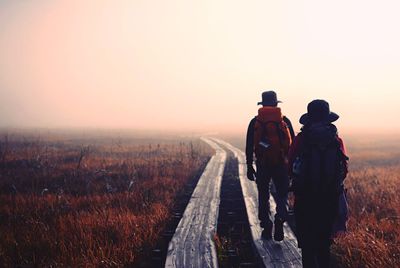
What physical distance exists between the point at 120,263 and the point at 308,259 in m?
2.34

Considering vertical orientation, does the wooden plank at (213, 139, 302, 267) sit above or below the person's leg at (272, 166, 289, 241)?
below

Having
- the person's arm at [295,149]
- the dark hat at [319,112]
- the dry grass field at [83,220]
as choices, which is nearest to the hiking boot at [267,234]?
the dry grass field at [83,220]

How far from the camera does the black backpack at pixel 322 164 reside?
400 centimetres

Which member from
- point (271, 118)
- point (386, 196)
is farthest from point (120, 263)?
point (386, 196)

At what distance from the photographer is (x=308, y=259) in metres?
4.25

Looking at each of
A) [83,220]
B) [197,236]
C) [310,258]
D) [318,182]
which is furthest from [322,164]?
[83,220]

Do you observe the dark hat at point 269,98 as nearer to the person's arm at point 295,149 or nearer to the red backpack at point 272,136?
the red backpack at point 272,136

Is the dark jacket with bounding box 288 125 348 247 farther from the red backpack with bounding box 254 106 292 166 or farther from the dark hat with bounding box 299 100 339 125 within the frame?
the red backpack with bounding box 254 106 292 166

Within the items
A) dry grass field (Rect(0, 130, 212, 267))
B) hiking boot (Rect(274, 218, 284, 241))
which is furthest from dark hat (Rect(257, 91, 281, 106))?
dry grass field (Rect(0, 130, 212, 267))

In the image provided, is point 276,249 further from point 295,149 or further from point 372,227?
point 372,227

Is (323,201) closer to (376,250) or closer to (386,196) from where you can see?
(376,250)

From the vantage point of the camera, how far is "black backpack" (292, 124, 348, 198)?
4.00 metres

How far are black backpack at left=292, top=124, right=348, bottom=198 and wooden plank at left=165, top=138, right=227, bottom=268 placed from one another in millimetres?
1633

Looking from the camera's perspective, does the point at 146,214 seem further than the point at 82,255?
Yes
